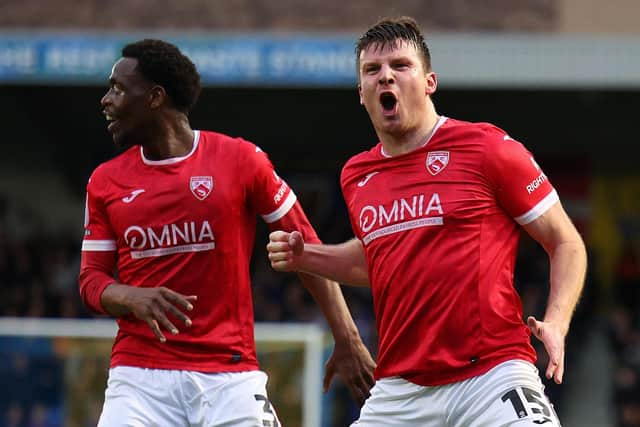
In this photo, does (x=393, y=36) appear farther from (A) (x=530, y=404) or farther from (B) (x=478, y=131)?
(A) (x=530, y=404)

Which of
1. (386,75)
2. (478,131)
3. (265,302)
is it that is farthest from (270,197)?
(265,302)

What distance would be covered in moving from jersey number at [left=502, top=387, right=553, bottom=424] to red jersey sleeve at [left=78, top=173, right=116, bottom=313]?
176 centimetres

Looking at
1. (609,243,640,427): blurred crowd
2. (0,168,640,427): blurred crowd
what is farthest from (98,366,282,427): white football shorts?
(609,243,640,427): blurred crowd

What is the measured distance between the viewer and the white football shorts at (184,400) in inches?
180

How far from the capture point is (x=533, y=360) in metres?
4.22

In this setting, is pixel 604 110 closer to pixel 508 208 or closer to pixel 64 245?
pixel 64 245

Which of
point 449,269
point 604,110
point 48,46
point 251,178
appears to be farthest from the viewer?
point 604,110

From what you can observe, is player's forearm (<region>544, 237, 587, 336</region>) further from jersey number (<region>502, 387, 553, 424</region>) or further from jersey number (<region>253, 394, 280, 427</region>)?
jersey number (<region>253, 394, 280, 427</region>)

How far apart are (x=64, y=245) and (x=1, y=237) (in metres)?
0.85

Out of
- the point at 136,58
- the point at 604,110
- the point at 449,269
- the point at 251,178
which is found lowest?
the point at 449,269

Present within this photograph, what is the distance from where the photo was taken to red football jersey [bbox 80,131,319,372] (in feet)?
15.5

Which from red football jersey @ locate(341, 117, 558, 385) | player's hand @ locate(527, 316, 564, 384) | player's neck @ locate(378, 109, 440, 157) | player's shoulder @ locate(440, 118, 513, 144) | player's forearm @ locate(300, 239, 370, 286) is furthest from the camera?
player's forearm @ locate(300, 239, 370, 286)

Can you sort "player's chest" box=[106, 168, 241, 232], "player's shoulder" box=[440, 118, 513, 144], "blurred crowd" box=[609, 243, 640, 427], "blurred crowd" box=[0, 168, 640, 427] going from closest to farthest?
"player's shoulder" box=[440, 118, 513, 144] < "player's chest" box=[106, 168, 241, 232] < "blurred crowd" box=[0, 168, 640, 427] < "blurred crowd" box=[609, 243, 640, 427]

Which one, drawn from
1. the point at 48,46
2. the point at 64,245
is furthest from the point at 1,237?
the point at 48,46
